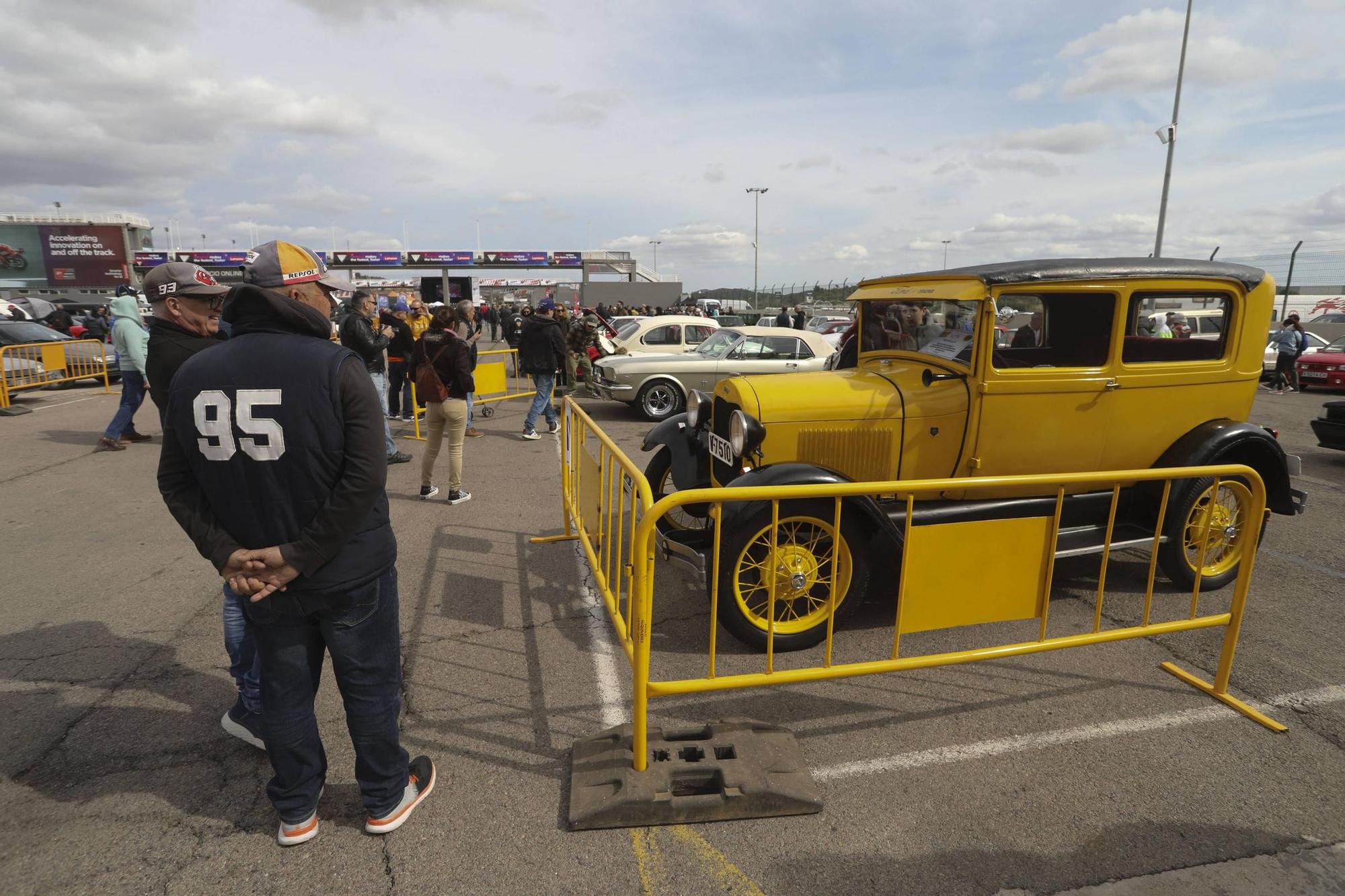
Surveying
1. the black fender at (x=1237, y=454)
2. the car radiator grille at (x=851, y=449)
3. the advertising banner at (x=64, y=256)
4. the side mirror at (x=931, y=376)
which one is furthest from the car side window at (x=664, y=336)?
the advertising banner at (x=64, y=256)

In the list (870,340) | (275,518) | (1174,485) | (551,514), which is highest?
(870,340)

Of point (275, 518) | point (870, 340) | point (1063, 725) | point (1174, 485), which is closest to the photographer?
point (275, 518)

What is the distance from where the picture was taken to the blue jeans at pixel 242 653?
2918 mm

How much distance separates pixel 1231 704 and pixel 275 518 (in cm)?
420

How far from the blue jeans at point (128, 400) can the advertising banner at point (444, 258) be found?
53.1 m

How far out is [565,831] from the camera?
2.53m

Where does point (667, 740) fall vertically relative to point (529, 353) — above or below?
below

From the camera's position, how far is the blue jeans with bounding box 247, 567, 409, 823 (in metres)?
2.29

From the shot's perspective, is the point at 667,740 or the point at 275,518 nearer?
the point at 275,518

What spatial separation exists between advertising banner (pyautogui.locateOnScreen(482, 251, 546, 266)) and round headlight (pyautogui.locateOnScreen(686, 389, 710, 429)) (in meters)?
56.4

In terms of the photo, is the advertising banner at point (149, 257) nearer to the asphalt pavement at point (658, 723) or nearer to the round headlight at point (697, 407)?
the asphalt pavement at point (658, 723)

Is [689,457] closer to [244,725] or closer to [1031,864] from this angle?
[244,725]

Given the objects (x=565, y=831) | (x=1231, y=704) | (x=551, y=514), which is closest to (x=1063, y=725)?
(x=1231, y=704)

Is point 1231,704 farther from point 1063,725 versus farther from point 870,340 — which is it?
point 870,340
